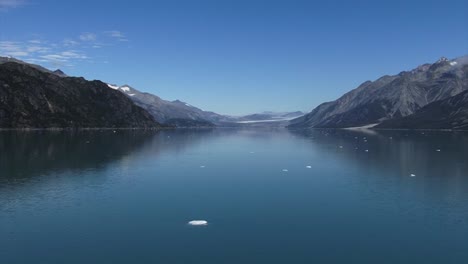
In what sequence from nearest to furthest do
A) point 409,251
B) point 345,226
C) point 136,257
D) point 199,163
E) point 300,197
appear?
point 136,257
point 409,251
point 345,226
point 300,197
point 199,163

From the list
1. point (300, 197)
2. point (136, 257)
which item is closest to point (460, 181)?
point (300, 197)

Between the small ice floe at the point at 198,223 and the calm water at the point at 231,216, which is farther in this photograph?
the small ice floe at the point at 198,223

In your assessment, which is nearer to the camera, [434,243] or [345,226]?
[434,243]

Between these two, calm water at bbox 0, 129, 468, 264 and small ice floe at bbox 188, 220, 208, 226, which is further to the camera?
small ice floe at bbox 188, 220, 208, 226

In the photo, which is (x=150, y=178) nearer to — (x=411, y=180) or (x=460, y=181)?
(x=411, y=180)

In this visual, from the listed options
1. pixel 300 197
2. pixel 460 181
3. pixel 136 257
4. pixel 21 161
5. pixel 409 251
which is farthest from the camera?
pixel 21 161

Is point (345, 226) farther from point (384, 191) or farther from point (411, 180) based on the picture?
point (411, 180)

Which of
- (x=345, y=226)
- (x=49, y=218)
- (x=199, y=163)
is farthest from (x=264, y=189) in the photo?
(x=199, y=163)

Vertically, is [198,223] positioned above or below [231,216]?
above

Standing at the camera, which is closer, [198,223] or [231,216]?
[198,223]
